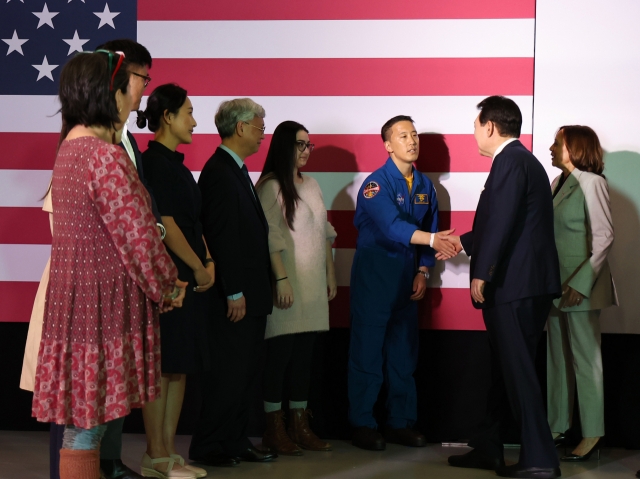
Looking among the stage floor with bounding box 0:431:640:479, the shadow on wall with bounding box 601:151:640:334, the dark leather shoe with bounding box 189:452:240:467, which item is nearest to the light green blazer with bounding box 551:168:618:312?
the shadow on wall with bounding box 601:151:640:334

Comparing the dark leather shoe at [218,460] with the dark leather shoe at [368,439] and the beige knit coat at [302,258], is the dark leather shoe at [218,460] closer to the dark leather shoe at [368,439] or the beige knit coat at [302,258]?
the beige knit coat at [302,258]

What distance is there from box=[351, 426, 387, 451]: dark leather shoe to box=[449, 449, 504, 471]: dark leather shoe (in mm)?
409

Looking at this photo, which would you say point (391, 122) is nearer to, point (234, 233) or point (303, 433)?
point (234, 233)

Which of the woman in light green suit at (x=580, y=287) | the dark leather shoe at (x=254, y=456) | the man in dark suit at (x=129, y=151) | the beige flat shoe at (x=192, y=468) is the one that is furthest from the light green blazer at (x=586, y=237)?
the man in dark suit at (x=129, y=151)

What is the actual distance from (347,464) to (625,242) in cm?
190

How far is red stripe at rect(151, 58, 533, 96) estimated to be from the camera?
14.0ft

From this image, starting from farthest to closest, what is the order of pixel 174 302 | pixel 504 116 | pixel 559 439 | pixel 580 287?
pixel 559 439 < pixel 580 287 < pixel 504 116 < pixel 174 302

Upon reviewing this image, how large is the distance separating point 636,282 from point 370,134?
5.39 feet

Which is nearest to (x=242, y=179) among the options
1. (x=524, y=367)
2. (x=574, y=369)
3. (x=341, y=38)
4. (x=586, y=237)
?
(x=341, y=38)

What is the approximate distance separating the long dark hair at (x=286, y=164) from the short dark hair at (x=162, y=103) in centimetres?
69

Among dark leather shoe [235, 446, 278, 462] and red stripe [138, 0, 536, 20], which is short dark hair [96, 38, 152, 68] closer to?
red stripe [138, 0, 536, 20]

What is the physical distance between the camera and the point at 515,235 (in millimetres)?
3449

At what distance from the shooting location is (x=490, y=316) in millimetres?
3475

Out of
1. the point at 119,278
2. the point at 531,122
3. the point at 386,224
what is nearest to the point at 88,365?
the point at 119,278
